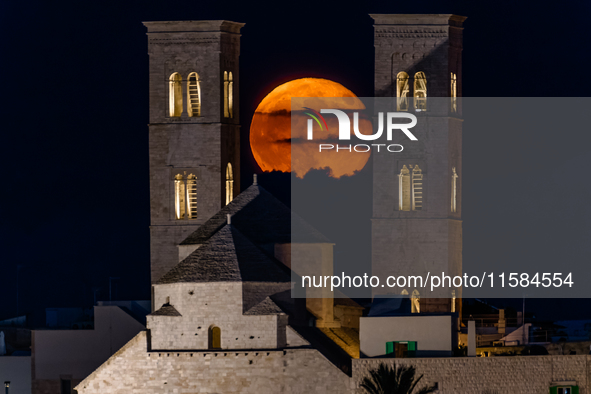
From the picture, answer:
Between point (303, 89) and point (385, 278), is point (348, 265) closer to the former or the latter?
point (385, 278)

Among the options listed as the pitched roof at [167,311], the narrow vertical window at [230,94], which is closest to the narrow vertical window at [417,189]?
the narrow vertical window at [230,94]

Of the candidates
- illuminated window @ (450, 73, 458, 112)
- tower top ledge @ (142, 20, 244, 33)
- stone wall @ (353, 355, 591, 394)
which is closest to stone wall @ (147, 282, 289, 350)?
stone wall @ (353, 355, 591, 394)

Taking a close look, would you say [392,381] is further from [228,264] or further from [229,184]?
[229,184]

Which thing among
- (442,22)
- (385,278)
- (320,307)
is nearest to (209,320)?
(320,307)

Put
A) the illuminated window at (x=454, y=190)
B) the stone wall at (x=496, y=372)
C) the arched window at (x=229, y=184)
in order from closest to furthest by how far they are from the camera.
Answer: the stone wall at (x=496, y=372) → the illuminated window at (x=454, y=190) → the arched window at (x=229, y=184)

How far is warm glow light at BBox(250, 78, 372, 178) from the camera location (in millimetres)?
63031

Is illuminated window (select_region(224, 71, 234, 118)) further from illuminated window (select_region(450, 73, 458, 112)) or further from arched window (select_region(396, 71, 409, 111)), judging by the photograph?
illuminated window (select_region(450, 73, 458, 112))

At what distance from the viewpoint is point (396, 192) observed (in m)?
63.7

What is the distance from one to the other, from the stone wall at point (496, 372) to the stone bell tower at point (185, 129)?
581 inches

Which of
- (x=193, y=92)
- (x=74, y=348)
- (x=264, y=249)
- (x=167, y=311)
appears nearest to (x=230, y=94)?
(x=193, y=92)

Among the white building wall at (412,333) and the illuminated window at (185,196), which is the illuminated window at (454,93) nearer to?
the illuminated window at (185,196)

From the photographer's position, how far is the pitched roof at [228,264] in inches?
2099

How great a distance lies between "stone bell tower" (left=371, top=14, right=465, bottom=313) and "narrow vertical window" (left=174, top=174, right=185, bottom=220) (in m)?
8.43

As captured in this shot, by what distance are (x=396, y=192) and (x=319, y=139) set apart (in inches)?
164
